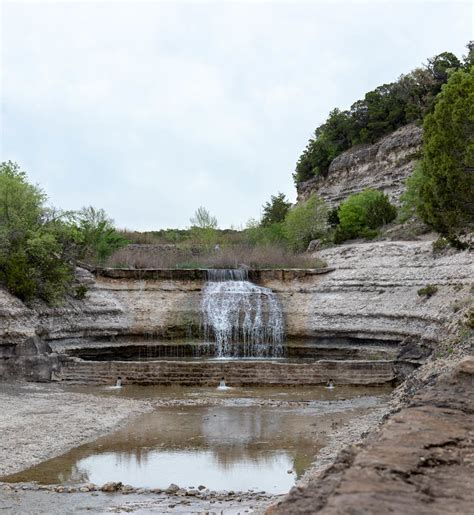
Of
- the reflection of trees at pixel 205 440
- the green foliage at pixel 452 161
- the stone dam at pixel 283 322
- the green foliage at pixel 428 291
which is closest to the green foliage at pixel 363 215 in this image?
the stone dam at pixel 283 322

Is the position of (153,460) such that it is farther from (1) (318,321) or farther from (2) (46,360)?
(1) (318,321)

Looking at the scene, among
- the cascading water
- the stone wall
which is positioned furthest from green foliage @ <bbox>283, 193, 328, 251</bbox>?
the stone wall

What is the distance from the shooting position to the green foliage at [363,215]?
47438 mm

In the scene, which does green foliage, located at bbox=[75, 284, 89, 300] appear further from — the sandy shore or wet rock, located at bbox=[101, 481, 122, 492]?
wet rock, located at bbox=[101, 481, 122, 492]

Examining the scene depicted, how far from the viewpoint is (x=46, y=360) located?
27.6 meters

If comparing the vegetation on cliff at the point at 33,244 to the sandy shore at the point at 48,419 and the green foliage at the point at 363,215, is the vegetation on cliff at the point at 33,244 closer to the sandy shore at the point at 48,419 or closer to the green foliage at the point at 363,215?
the sandy shore at the point at 48,419

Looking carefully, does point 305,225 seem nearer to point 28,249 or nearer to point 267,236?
point 267,236

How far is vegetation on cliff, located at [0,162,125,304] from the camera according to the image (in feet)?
103

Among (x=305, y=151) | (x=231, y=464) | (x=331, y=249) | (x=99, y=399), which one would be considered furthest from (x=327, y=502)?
(x=305, y=151)

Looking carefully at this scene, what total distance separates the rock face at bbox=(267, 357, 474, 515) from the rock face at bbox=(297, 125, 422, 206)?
152 ft

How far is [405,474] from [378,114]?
56.1 m

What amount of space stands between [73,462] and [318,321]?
21.6m

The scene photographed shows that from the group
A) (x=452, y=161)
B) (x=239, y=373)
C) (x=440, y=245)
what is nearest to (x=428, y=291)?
(x=440, y=245)

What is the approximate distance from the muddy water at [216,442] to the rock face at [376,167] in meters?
31.4
